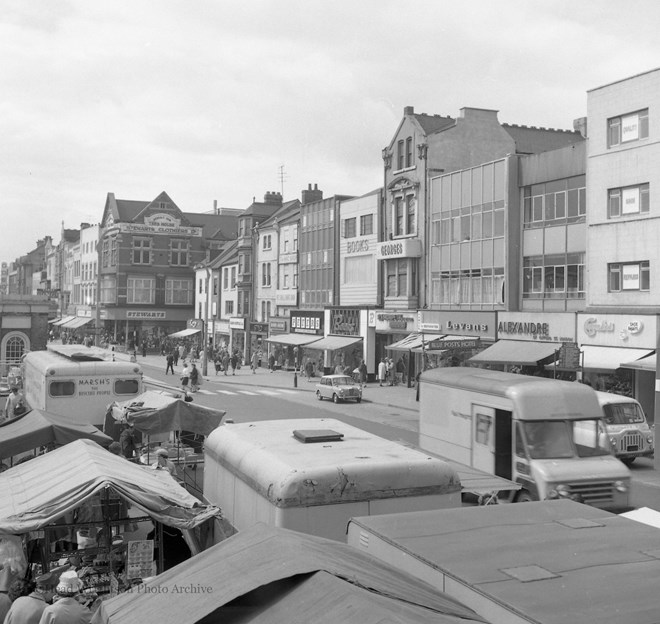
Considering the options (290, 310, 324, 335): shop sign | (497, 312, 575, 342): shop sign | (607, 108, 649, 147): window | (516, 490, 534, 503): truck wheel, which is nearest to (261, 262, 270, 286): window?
(290, 310, 324, 335): shop sign

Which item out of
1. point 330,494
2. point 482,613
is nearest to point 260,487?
point 330,494

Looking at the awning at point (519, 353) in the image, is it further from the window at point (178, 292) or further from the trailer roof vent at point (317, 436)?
the window at point (178, 292)

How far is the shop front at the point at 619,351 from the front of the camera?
28.7m

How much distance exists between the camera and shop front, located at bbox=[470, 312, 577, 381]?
32.2 metres

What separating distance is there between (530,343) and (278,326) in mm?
30662

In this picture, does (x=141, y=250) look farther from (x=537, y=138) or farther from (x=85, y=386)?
(x=85, y=386)

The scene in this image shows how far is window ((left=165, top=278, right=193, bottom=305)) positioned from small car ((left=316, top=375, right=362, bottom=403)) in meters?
52.7

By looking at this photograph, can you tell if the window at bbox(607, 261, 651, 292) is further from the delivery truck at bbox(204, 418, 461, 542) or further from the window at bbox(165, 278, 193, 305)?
the window at bbox(165, 278, 193, 305)

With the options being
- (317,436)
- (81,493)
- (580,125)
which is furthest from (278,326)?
(81,493)

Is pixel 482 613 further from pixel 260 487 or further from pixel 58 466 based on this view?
pixel 58 466

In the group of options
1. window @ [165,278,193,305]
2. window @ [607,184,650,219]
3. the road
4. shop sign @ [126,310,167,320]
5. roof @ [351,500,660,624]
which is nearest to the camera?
roof @ [351,500,660,624]

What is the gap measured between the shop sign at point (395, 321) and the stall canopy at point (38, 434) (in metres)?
31.9

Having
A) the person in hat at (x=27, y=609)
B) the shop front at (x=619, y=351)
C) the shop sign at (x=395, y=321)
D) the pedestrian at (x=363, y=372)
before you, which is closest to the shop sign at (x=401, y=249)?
the shop sign at (x=395, y=321)

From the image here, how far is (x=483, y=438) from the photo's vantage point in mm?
15125
